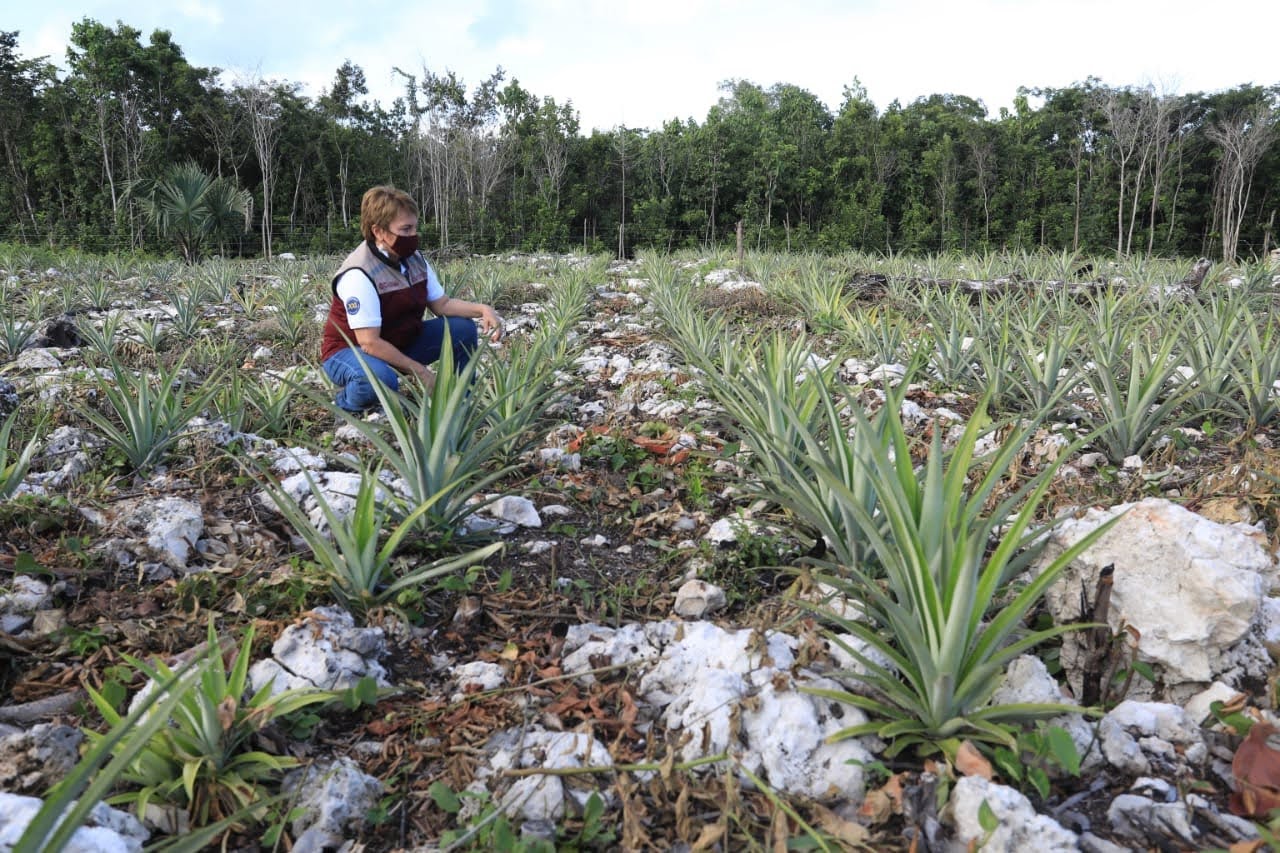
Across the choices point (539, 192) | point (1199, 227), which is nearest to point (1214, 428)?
point (539, 192)

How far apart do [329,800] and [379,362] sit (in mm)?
1949

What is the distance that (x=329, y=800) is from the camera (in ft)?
3.37

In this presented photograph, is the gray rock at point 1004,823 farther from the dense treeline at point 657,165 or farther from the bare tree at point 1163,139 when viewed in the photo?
the bare tree at point 1163,139

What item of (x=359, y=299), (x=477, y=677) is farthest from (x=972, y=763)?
(x=359, y=299)

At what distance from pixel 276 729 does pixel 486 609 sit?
0.48 meters

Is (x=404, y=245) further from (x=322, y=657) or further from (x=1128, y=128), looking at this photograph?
(x=1128, y=128)

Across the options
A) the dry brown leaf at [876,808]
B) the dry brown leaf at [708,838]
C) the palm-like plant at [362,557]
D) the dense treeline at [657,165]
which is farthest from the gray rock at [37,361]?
the dense treeline at [657,165]

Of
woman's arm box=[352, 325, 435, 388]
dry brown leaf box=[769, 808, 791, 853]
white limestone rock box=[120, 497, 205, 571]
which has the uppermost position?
woman's arm box=[352, 325, 435, 388]

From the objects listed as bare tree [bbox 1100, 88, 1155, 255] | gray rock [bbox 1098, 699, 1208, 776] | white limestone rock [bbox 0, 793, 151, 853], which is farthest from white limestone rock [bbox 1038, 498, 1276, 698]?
bare tree [bbox 1100, 88, 1155, 255]

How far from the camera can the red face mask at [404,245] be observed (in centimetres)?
277

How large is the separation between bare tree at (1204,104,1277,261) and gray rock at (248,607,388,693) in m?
28.5

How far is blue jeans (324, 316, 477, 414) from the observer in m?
2.75

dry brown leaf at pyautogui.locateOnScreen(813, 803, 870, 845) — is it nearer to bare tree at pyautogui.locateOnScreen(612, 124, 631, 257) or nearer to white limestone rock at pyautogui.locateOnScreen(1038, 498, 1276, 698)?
white limestone rock at pyautogui.locateOnScreen(1038, 498, 1276, 698)

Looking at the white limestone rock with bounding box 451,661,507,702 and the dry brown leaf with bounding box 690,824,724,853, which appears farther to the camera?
the white limestone rock with bounding box 451,661,507,702
